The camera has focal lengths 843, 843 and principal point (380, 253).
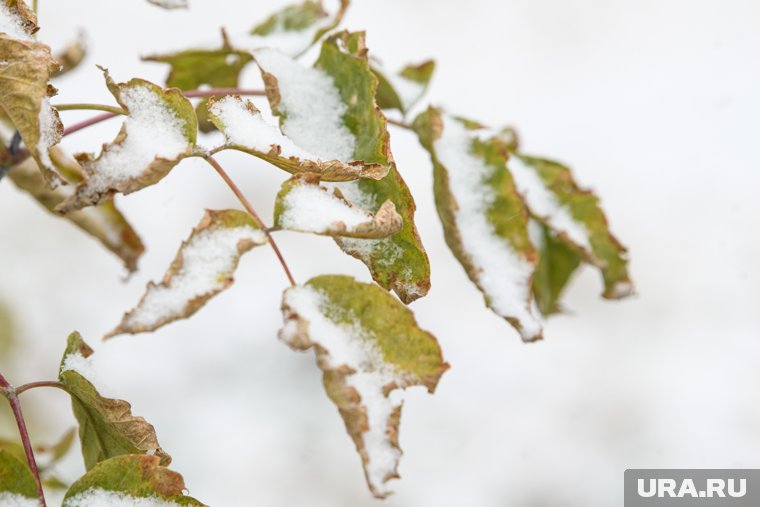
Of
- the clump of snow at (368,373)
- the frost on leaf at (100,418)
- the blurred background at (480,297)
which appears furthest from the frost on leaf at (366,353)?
the blurred background at (480,297)

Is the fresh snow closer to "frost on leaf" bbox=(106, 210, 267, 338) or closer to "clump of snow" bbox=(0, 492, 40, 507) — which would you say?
"clump of snow" bbox=(0, 492, 40, 507)

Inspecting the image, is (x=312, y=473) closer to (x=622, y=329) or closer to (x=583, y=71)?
(x=622, y=329)

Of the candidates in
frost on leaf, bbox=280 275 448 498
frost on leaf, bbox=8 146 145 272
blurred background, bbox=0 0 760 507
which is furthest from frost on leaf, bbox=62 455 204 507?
blurred background, bbox=0 0 760 507

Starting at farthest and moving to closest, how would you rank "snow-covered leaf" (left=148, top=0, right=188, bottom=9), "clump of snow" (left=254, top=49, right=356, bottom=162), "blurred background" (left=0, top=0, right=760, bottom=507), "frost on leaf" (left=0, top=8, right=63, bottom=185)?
"blurred background" (left=0, top=0, right=760, bottom=507) → "snow-covered leaf" (left=148, top=0, right=188, bottom=9) → "clump of snow" (left=254, top=49, right=356, bottom=162) → "frost on leaf" (left=0, top=8, right=63, bottom=185)

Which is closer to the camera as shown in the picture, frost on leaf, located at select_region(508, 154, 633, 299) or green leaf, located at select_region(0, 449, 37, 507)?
green leaf, located at select_region(0, 449, 37, 507)

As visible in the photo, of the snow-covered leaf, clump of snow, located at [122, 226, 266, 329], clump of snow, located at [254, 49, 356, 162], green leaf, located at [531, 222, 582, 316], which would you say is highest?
the snow-covered leaf

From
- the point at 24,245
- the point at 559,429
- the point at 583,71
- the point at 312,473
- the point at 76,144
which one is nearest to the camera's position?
the point at 312,473

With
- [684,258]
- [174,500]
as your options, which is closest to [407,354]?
[174,500]

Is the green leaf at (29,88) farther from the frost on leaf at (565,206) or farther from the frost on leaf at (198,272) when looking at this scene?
the frost on leaf at (565,206)

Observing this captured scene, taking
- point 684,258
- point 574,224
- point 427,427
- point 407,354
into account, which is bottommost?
point 407,354
